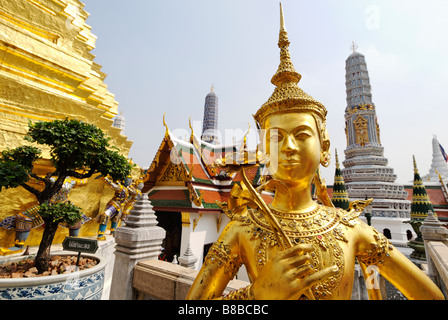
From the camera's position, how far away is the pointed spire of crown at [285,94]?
1.53 metres

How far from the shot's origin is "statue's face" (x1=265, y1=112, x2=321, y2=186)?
1442 millimetres

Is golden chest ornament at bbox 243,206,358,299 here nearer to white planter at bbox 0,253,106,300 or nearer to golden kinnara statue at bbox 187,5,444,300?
golden kinnara statue at bbox 187,5,444,300

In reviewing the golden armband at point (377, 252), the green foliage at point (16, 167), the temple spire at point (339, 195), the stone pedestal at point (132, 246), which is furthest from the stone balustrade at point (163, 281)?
the temple spire at point (339, 195)

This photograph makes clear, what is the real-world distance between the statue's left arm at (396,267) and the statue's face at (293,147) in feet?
2.00

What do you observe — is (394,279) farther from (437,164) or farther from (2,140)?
(437,164)

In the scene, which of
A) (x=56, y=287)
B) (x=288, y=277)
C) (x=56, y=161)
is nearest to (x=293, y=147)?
(x=288, y=277)

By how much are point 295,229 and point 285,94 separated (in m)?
0.97

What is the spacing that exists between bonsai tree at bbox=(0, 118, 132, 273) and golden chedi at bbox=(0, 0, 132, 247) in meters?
1.97

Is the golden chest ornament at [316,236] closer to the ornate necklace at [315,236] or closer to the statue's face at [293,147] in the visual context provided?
the ornate necklace at [315,236]

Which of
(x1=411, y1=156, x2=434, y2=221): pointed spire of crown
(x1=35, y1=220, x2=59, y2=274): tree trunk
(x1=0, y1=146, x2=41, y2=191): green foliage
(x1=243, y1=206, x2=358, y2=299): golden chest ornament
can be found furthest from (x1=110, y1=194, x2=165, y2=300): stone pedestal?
(x1=411, y1=156, x2=434, y2=221): pointed spire of crown

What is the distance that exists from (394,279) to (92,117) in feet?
27.8
